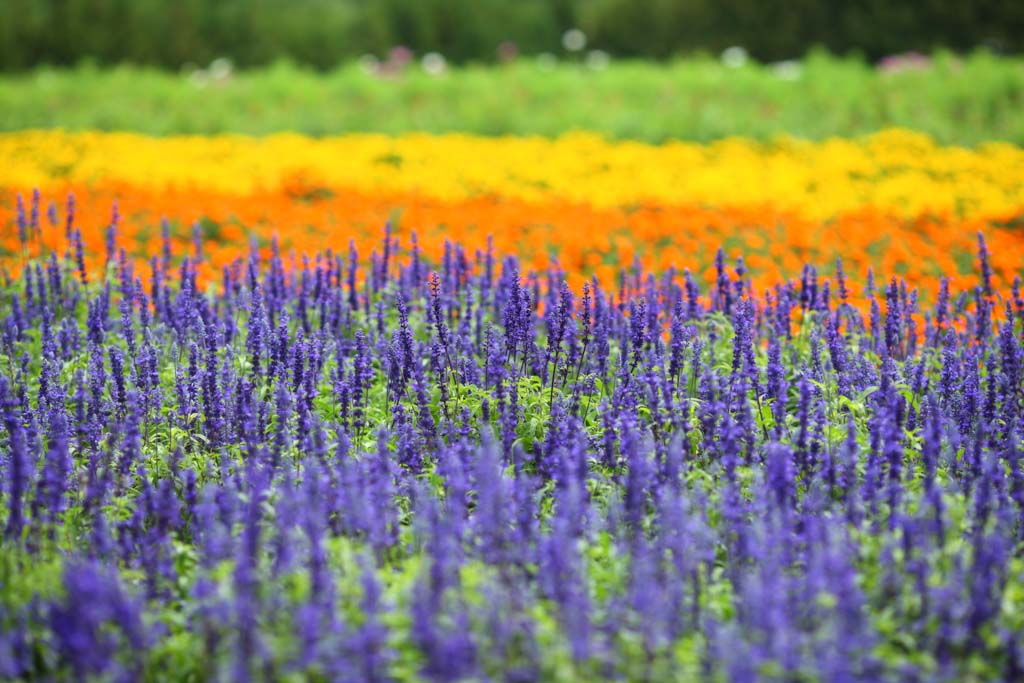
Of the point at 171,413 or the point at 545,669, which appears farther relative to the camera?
the point at 171,413

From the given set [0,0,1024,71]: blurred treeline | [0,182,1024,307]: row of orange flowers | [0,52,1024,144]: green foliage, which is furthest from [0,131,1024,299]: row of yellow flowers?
[0,0,1024,71]: blurred treeline

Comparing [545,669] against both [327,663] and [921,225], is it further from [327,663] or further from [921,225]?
[921,225]

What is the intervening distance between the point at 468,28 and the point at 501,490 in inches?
783

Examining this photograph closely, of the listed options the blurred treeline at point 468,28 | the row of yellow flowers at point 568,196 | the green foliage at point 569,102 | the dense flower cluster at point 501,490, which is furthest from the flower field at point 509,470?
the blurred treeline at point 468,28

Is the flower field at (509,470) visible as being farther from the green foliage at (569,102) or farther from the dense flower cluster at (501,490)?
the green foliage at (569,102)

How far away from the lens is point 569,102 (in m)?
14.6

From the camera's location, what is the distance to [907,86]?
14.6m

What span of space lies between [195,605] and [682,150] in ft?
31.5

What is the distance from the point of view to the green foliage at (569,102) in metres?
13.0

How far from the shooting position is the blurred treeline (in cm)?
1925

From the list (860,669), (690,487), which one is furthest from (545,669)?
(690,487)

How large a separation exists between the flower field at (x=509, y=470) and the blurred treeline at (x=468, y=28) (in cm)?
1230

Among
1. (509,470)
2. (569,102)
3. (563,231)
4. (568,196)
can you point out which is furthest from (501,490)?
(569,102)

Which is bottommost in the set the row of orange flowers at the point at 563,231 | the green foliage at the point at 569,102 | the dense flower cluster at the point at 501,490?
the dense flower cluster at the point at 501,490
